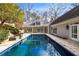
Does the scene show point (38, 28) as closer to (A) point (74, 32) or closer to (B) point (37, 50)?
(A) point (74, 32)

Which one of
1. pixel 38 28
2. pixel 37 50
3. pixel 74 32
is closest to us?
pixel 37 50

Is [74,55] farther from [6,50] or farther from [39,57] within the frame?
[6,50]

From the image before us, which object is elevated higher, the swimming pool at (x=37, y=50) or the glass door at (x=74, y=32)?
the glass door at (x=74, y=32)

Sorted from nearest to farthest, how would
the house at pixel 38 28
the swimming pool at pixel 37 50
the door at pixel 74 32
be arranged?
the swimming pool at pixel 37 50 → the door at pixel 74 32 → the house at pixel 38 28

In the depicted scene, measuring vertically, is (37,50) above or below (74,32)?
below

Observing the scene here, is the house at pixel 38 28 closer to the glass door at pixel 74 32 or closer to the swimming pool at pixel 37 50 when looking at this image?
the glass door at pixel 74 32

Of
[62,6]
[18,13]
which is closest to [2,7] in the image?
[18,13]

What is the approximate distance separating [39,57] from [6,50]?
1.80m

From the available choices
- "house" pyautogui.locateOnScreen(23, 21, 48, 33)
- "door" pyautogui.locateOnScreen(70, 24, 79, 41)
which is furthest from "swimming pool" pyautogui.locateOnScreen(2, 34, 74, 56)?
"house" pyautogui.locateOnScreen(23, 21, 48, 33)

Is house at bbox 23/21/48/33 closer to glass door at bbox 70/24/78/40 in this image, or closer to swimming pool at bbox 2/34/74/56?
glass door at bbox 70/24/78/40

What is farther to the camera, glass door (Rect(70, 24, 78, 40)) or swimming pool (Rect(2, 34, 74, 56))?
glass door (Rect(70, 24, 78, 40))

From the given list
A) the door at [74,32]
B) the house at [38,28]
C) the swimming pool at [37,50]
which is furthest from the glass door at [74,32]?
the house at [38,28]

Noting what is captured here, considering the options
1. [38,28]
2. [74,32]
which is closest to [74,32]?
[74,32]

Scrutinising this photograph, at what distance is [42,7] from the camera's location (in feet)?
64.6
